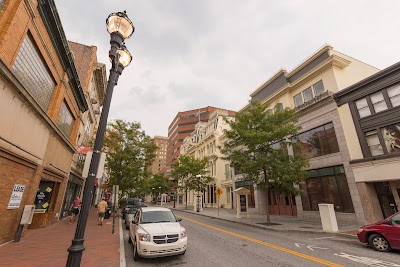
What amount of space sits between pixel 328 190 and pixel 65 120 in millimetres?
22418

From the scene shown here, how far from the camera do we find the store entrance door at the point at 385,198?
49.6 ft

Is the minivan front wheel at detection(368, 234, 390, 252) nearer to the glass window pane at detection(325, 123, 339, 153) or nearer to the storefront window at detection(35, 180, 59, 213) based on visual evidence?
the glass window pane at detection(325, 123, 339, 153)

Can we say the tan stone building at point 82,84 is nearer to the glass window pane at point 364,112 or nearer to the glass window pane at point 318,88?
the glass window pane at point 318,88

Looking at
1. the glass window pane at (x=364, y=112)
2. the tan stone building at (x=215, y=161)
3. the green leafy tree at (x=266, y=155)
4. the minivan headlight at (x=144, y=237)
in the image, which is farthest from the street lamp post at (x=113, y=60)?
the tan stone building at (x=215, y=161)

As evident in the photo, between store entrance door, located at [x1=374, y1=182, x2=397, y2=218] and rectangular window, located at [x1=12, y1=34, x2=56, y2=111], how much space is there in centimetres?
2284

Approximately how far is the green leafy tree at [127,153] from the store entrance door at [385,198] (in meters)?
22.5

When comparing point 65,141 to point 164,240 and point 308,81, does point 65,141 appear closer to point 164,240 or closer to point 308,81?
point 164,240

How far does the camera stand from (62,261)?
6688mm

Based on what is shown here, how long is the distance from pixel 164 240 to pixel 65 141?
12699 millimetres

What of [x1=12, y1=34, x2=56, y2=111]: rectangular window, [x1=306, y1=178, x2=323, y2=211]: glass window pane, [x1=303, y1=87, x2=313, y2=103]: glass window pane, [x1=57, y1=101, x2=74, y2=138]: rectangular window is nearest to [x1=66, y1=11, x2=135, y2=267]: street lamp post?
[x1=12, y1=34, x2=56, y2=111]: rectangular window

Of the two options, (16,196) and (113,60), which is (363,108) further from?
(16,196)

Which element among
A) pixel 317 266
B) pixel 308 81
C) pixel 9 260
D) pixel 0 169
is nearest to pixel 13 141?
pixel 0 169

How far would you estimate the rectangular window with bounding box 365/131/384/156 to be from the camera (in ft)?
51.3

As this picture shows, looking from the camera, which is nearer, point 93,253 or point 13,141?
point 93,253
